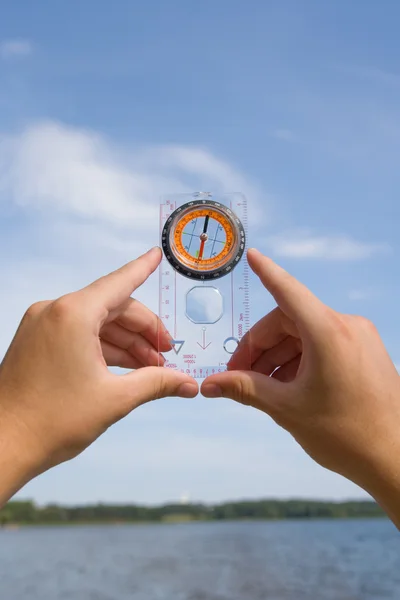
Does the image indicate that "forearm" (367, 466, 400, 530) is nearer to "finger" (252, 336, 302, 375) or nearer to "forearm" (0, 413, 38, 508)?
"finger" (252, 336, 302, 375)

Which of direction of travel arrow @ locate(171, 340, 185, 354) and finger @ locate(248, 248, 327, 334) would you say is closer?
finger @ locate(248, 248, 327, 334)

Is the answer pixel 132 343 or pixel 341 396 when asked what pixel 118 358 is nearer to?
pixel 132 343

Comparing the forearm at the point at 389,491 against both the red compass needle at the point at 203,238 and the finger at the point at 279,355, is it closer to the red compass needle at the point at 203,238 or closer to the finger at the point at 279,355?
the finger at the point at 279,355

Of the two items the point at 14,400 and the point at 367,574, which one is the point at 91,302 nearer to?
the point at 14,400

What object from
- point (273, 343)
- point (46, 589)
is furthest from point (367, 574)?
point (273, 343)

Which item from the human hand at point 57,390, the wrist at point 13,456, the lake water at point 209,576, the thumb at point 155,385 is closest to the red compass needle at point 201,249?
the thumb at point 155,385

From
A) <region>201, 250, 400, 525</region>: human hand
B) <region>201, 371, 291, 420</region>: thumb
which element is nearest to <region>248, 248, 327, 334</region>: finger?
<region>201, 250, 400, 525</region>: human hand
